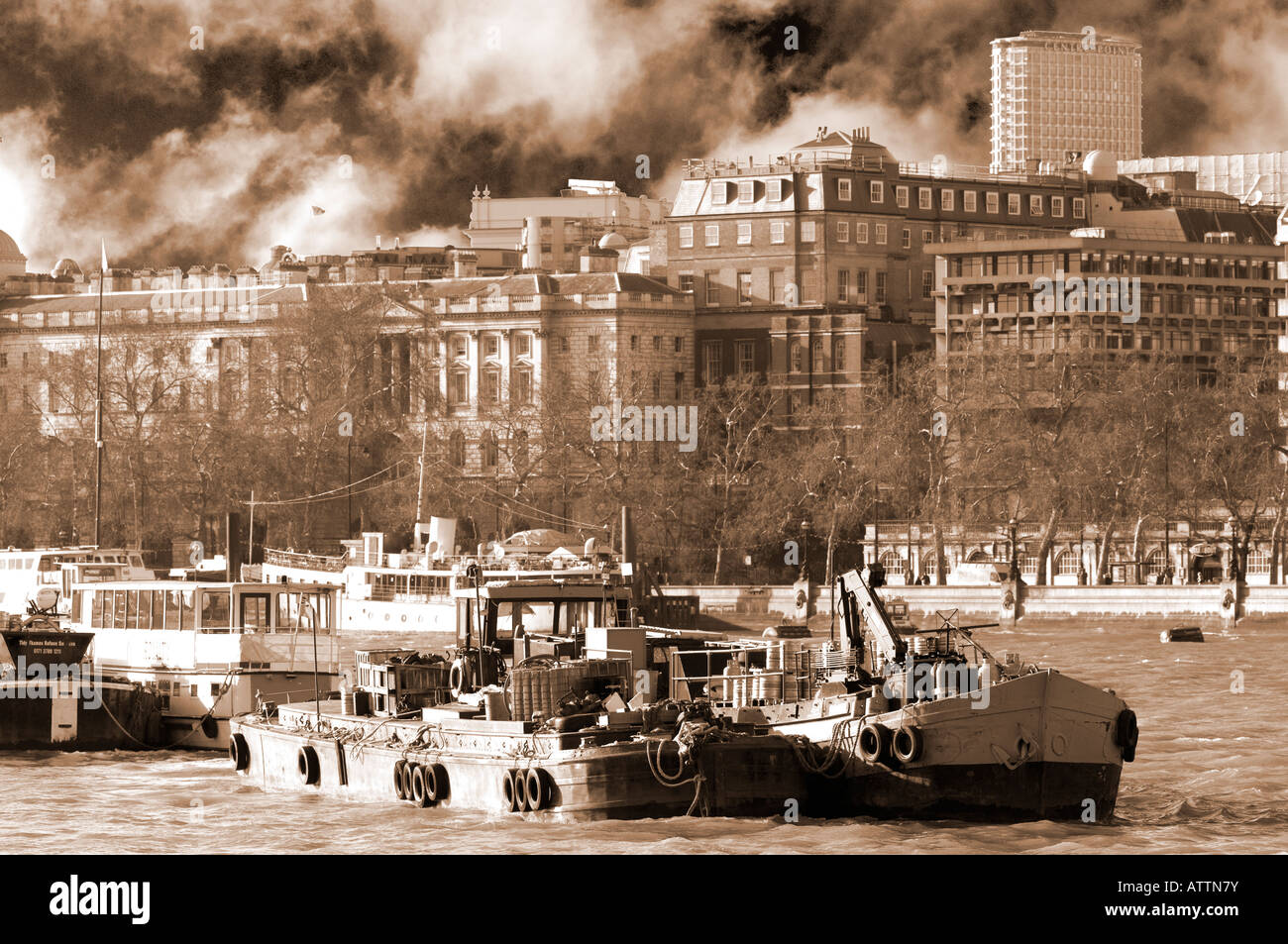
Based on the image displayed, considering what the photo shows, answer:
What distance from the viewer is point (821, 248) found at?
158 m

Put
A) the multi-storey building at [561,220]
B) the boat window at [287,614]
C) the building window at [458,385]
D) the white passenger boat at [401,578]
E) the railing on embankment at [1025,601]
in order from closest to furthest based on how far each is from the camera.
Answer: the boat window at [287,614], the railing on embankment at [1025,601], the white passenger boat at [401,578], the building window at [458,385], the multi-storey building at [561,220]

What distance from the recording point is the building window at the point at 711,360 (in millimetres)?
154500

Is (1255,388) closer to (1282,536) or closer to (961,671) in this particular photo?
(1282,536)

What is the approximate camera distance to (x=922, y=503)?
11212 cm

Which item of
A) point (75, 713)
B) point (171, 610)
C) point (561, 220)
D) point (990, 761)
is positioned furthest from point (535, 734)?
point (561, 220)

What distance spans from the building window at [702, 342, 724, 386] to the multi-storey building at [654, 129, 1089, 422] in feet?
0.18

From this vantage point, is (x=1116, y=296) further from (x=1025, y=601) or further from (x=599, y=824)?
(x=599, y=824)

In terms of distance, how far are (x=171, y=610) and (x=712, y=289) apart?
103m

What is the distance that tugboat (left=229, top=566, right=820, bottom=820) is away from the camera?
38.7 metres

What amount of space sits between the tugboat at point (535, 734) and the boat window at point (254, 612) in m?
6.66

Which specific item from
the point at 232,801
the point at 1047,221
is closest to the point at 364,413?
the point at 1047,221

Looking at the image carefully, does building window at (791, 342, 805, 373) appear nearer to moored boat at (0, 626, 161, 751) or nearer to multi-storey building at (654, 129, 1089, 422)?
multi-storey building at (654, 129, 1089, 422)

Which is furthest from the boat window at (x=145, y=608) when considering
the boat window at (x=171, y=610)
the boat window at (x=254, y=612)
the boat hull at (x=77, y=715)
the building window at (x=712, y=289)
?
the building window at (x=712, y=289)

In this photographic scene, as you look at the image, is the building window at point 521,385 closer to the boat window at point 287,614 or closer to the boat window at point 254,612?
the boat window at point 287,614
